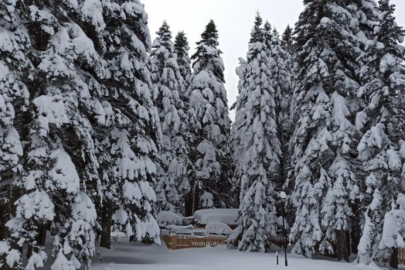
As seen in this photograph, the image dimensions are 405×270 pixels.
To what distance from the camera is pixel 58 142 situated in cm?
1280

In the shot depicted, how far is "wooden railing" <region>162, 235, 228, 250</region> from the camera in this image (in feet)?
93.9

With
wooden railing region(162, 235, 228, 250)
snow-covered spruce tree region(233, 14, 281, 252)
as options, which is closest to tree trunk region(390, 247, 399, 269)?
snow-covered spruce tree region(233, 14, 281, 252)

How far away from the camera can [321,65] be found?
21609 mm

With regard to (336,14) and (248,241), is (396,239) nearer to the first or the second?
(248,241)

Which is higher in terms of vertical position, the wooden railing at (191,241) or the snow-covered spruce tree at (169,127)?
the snow-covered spruce tree at (169,127)

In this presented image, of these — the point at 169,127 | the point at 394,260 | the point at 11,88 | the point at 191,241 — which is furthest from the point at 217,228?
the point at 11,88

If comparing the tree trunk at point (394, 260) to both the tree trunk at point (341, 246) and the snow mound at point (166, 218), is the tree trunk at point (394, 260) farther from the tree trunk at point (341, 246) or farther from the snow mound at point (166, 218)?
the snow mound at point (166, 218)

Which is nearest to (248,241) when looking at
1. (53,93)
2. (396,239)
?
(396,239)

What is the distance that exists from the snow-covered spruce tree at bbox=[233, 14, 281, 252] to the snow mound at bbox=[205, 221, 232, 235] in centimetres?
426

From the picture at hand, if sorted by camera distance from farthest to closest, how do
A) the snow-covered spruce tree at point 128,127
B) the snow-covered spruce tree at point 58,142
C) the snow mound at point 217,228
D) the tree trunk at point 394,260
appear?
the snow mound at point 217,228 < the tree trunk at point 394,260 < the snow-covered spruce tree at point 128,127 < the snow-covered spruce tree at point 58,142

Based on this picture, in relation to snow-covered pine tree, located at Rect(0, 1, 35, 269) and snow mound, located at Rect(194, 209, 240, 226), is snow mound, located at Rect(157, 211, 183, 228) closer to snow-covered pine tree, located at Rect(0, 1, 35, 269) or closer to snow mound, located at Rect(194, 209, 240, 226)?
snow mound, located at Rect(194, 209, 240, 226)

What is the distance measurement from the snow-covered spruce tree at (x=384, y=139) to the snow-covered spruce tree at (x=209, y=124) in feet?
57.1

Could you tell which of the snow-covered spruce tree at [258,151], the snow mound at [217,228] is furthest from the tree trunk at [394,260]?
the snow mound at [217,228]

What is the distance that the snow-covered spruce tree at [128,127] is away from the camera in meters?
16.8
